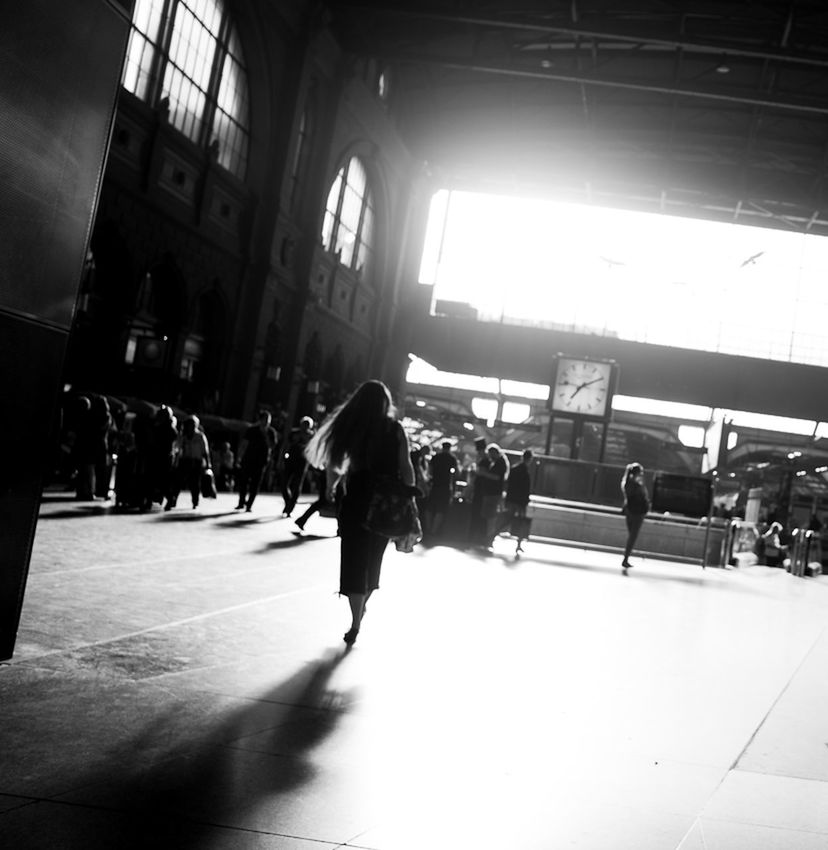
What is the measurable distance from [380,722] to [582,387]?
22665 millimetres

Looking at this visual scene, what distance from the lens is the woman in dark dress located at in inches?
239

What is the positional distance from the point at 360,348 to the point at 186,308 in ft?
39.6

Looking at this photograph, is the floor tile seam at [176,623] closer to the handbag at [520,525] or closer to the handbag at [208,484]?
the handbag at [208,484]

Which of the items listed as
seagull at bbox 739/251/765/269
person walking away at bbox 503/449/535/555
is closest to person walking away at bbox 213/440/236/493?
person walking away at bbox 503/449/535/555

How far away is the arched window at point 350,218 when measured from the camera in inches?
1142

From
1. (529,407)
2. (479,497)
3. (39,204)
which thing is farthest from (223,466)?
(529,407)

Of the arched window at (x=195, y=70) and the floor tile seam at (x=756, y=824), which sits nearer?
the floor tile seam at (x=756, y=824)

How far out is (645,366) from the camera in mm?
35219

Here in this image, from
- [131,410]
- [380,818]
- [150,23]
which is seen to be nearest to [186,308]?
[131,410]

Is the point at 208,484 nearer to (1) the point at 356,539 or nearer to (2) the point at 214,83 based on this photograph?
(2) the point at 214,83

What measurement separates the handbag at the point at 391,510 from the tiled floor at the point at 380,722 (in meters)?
0.68

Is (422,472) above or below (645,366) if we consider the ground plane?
below

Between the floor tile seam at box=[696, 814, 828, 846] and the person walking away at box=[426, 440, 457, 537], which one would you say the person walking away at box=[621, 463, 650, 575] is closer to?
the person walking away at box=[426, 440, 457, 537]

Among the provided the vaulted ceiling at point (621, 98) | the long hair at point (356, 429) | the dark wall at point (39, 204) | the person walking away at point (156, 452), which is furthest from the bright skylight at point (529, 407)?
the dark wall at point (39, 204)
